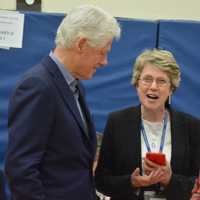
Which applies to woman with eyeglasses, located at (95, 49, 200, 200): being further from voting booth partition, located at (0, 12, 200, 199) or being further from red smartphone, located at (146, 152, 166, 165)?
voting booth partition, located at (0, 12, 200, 199)

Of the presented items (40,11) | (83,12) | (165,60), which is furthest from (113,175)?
(40,11)

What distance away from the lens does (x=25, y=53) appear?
3.25 meters

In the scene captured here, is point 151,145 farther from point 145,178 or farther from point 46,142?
point 46,142

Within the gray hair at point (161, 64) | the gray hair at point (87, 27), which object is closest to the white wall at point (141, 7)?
the gray hair at point (161, 64)

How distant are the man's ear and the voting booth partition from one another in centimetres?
181

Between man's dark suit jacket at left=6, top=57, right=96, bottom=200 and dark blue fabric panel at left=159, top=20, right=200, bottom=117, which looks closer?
man's dark suit jacket at left=6, top=57, right=96, bottom=200

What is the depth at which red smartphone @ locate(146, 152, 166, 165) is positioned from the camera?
1876mm

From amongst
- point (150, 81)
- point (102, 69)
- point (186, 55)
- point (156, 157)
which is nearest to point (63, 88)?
point (156, 157)

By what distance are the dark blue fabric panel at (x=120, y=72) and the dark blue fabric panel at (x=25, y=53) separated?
427 mm

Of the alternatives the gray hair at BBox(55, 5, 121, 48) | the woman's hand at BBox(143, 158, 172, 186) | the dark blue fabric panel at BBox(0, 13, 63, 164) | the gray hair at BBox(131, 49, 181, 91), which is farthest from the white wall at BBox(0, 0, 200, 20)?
the gray hair at BBox(55, 5, 121, 48)

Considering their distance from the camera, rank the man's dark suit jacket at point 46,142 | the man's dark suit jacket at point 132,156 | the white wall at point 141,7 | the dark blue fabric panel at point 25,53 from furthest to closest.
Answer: the white wall at point 141,7 → the dark blue fabric panel at point 25,53 → the man's dark suit jacket at point 132,156 → the man's dark suit jacket at point 46,142

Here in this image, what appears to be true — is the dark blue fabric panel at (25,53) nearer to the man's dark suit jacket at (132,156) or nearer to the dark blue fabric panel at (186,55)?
the dark blue fabric panel at (186,55)

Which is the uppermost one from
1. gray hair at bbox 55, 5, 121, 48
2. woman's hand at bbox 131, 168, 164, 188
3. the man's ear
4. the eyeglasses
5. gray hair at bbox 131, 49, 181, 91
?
gray hair at bbox 55, 5, 121, 48

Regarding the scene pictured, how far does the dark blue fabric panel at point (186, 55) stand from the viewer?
3281 mm
